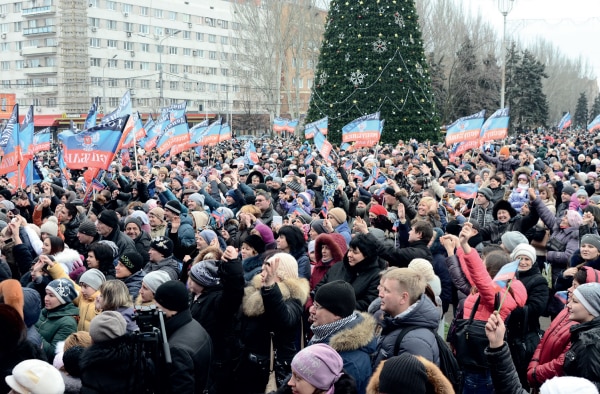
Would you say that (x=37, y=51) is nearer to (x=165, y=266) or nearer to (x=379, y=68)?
(x=379, y=68)

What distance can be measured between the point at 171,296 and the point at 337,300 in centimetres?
101

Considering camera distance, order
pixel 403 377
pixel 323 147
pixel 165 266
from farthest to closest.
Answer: pixel 323 147, pixel 165 266, pixel 403 377

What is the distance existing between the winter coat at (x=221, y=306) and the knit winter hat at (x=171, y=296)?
1.64 ft

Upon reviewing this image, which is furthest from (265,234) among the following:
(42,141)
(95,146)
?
(42,141)

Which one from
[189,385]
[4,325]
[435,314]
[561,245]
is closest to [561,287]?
[561,245]

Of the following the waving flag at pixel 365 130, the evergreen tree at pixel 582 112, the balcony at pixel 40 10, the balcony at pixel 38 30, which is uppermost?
the balcony at pixel 40 10

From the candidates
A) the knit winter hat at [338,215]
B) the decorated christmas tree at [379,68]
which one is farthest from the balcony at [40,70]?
the knit winter hat at [338,215]

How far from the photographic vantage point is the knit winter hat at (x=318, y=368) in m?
3.40

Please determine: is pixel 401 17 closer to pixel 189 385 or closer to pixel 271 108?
pixel 189 385

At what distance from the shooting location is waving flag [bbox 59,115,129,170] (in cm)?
1089

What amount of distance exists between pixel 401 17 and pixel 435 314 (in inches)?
923

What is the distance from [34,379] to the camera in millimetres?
3609

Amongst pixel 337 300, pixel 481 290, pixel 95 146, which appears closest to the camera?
pixel 337 300

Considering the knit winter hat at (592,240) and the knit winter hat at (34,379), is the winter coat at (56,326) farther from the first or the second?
the knit winter hat at (592,240)
